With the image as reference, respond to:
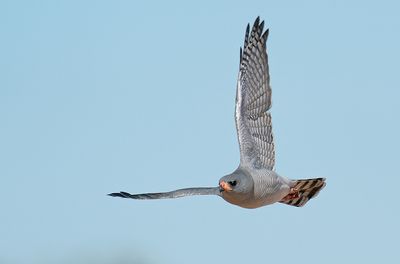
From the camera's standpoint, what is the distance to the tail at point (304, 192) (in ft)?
86.0

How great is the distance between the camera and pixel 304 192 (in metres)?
26.5

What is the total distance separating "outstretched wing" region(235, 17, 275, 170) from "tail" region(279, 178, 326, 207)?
1.12 metres

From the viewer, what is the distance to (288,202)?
87.6 ft

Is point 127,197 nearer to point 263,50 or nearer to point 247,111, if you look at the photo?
point 247,111

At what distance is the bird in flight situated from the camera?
23312 mm

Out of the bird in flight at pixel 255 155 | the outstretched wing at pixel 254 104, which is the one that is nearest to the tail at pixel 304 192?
the bird in flight at pixel 255 155

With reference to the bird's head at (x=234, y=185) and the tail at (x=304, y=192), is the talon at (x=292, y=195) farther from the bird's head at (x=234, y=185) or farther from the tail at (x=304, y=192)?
the bird's head at (x=234, y=185)

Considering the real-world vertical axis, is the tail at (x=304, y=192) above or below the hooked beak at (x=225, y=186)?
above

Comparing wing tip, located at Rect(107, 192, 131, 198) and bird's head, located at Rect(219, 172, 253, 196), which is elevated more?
wing tip, located at Rect(107, 192, 131, 198)

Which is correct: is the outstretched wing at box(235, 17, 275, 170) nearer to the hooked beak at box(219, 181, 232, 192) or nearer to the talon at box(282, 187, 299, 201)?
the talon at box(282, 187, 299, 201)

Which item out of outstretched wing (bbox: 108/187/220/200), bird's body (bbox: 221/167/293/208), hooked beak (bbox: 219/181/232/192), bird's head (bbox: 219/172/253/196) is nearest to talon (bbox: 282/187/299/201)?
bird's body (bbox: 221/167/293/208)

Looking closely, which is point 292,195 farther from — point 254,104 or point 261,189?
point 261,189

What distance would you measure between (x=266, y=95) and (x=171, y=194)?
372cm

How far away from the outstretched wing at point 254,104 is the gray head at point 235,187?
5.76 feet
